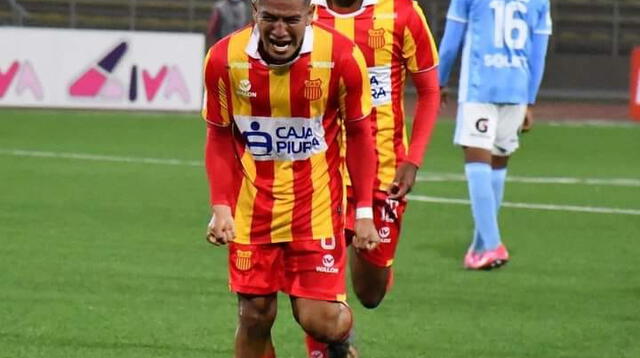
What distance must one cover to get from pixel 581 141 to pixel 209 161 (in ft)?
50.1

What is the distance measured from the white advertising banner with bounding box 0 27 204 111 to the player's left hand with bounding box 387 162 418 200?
1523 centimetres

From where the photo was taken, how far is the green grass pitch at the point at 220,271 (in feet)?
25.5

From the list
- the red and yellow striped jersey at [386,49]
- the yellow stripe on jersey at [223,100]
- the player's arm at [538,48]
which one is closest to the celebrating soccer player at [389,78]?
the red and yellow striped jersey at [386,49]

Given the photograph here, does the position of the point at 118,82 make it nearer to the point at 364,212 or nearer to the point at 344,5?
the point at 344,5

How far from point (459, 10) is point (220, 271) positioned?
2.16 m

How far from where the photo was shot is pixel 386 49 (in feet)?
23.1

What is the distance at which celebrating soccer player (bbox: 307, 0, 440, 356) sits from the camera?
695 cm

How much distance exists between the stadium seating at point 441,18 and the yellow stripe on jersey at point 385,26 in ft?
77.4

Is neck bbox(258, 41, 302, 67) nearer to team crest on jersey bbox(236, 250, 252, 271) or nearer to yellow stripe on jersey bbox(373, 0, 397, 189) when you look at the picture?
team crest on jersey bbox(236, 250, 252, 271)

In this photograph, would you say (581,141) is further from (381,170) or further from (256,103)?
(256,103)

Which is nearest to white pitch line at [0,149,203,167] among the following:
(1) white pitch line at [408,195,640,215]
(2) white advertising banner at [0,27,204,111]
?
(1) white pitch line at [408,195,640,215]

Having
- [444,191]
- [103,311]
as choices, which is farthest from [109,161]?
[103,311]

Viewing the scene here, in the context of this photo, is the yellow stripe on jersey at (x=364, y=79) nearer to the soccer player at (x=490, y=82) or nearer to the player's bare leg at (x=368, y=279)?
the player's bare leg at (x=368, y=279)

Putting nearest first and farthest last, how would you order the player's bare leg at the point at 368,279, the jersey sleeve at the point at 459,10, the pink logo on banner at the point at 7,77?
the player's bare leg at the point at 368,279 → the jersey sleeve at the point at 459,10 → the pink logo on banner at the point at 7,77
